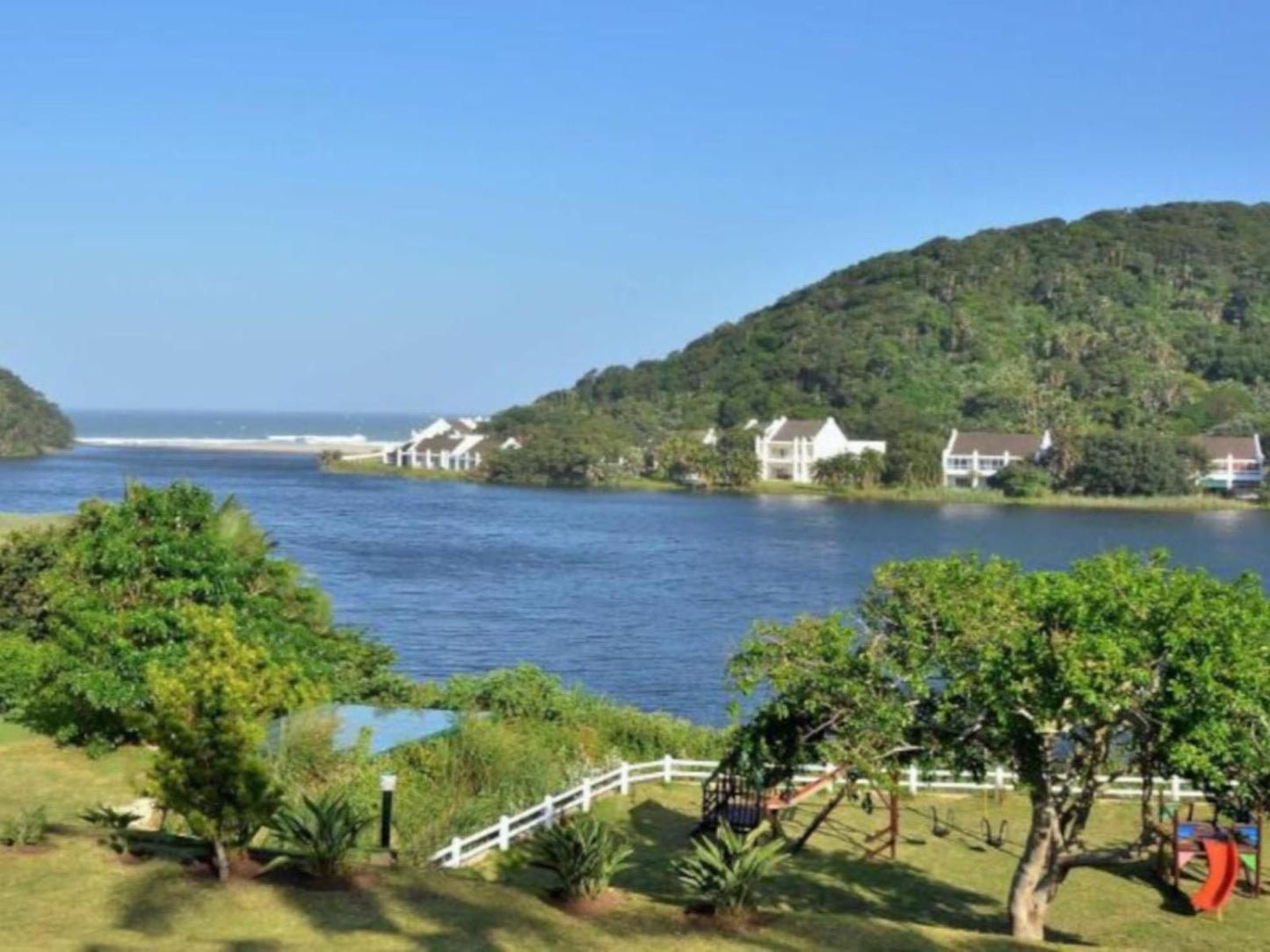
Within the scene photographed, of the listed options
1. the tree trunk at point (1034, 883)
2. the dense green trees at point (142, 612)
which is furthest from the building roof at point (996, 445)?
the tree trunk at point (1034, 883)

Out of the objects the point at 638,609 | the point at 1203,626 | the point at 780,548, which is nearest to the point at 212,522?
the point at 1203,626

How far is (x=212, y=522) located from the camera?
25109 millimetres

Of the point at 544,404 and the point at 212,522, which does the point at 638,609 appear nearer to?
the point at 212,522

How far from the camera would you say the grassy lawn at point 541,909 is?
40.3 feet

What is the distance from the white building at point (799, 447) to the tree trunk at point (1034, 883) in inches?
4793

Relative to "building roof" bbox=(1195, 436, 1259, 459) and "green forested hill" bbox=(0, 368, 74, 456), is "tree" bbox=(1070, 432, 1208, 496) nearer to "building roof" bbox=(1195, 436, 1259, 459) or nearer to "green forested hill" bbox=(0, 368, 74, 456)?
"building roof" bbox=(1195, 436, 1259, 459)

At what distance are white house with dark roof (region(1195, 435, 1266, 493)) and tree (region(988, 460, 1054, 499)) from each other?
46.4 ft

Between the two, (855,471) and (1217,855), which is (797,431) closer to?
(855,471)

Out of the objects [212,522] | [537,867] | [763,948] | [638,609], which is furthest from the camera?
[638,609]

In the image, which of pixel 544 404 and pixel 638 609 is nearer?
pixel 638 609

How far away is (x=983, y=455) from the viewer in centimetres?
13438

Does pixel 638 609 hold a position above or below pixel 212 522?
below

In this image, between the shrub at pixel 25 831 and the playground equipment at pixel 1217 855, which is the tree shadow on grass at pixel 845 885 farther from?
the shrub at pixel 25 831

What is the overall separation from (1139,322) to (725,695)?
166m
